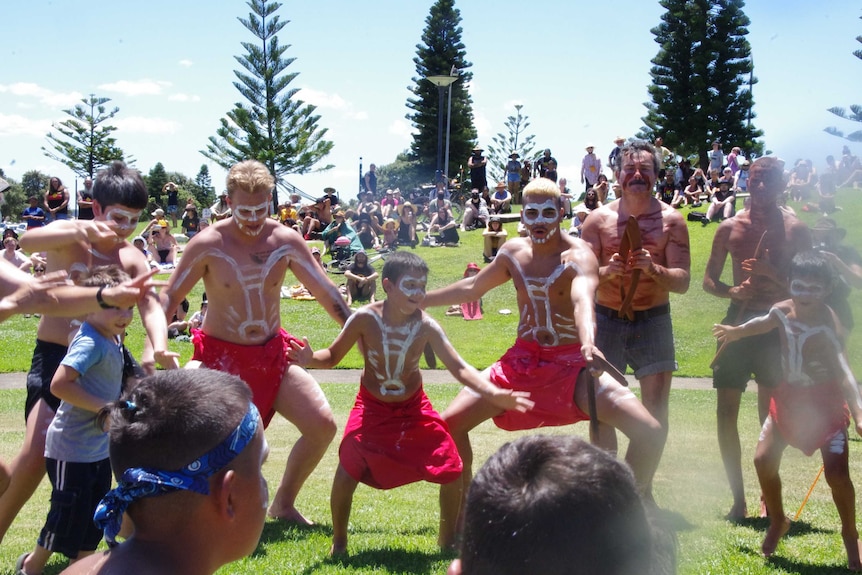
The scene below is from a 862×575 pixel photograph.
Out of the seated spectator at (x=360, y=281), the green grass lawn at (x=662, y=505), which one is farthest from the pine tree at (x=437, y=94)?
the green grass lawn at (x=662, y=505)

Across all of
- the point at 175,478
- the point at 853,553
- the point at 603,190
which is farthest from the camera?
the point at 603,190

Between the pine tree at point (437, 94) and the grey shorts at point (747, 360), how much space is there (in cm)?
5407

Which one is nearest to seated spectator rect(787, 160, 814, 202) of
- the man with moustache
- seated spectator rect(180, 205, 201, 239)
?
the man with moustache

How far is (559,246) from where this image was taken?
18.1 feet

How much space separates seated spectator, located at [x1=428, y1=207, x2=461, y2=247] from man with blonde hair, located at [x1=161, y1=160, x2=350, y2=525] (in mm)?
21487

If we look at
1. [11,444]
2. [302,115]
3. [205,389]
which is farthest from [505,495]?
[302,115]

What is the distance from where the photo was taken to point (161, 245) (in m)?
21.0

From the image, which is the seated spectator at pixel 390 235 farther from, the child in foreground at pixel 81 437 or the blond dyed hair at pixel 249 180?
the child in foreground at pixel 81 437

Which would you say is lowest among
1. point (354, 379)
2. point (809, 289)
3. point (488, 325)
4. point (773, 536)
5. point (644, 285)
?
point (354, 379)

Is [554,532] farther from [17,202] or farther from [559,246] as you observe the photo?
[17,202]

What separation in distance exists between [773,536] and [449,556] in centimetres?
186

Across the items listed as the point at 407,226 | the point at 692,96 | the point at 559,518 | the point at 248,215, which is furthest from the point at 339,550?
the point at 692,96

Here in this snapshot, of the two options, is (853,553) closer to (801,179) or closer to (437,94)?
(801,179)

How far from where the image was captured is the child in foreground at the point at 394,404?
496 cm
